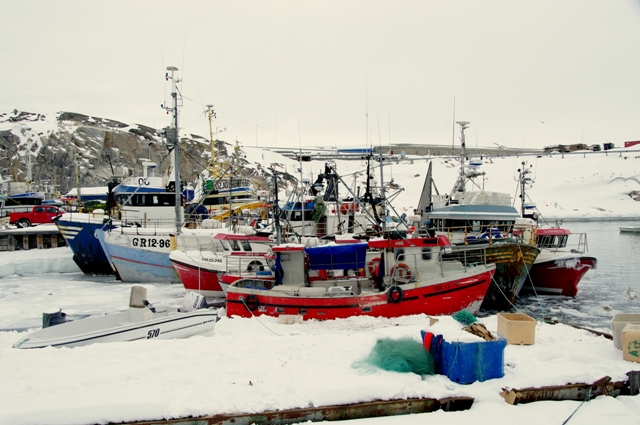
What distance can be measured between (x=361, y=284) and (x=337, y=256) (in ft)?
4.82

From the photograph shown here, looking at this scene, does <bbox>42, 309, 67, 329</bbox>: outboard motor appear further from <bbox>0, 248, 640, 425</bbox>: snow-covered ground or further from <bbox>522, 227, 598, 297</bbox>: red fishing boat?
<bbox>522, 227, 598, 297</bbox>: red fishing boat

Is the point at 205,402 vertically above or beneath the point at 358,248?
beneath

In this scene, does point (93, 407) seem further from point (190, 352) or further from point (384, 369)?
point (384, 369)

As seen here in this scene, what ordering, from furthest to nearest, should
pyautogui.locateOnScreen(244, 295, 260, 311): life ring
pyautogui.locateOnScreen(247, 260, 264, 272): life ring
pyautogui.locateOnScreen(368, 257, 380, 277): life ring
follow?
1. pyautogui.locateOnScreen(247, 260, 264, 272): life ring
2. pyautogui.locateOnScreen(368, 257, 380, 277): life ring
3. pyautogui.locateOnScreen(244, 295, 260, 311): life ring

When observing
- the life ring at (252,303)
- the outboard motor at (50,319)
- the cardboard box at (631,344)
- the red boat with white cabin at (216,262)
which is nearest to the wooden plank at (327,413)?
the cardboard box at (631,344)

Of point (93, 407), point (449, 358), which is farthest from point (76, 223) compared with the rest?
point (449, 358)

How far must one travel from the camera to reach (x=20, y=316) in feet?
43.0

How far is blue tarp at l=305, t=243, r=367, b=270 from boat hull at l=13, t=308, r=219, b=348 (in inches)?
167

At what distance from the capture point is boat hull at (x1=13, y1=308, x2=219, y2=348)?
24.6 ft

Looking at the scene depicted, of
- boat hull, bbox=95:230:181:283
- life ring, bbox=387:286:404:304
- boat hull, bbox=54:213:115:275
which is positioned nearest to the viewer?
life ring, bbox=387:286:404:304

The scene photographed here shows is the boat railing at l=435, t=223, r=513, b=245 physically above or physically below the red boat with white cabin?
above

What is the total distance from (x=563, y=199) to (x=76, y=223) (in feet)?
222

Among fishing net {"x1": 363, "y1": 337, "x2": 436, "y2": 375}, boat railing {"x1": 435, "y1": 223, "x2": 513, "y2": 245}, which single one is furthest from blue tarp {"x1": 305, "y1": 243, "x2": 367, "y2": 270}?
fishing net {"x1": 363, "y1": 337, "x2": 436, "y2": 375}

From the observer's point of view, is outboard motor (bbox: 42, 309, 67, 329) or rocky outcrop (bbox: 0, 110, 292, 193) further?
rocky outcrop (bbox: 0, 110, 292, 193)
